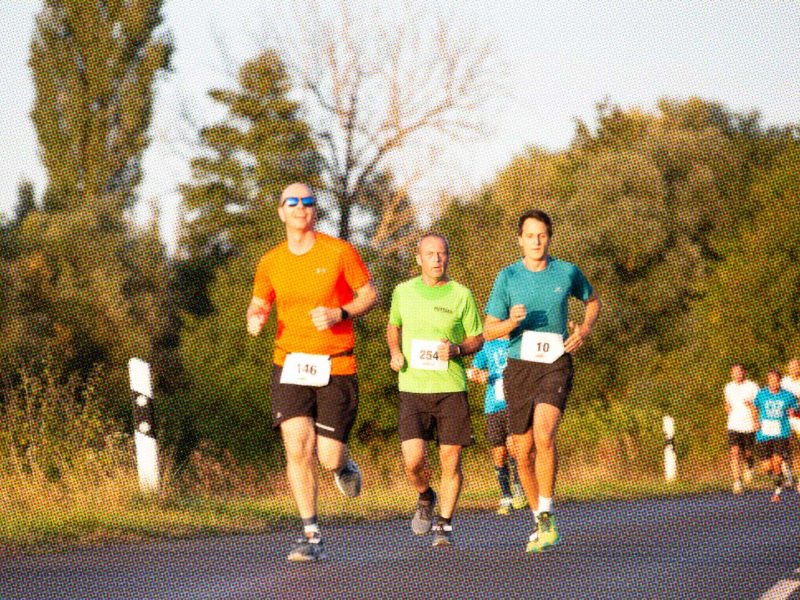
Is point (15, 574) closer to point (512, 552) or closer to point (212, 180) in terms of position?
point (512, 552)

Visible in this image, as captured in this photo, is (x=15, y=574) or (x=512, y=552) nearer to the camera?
(x=15, y=574)

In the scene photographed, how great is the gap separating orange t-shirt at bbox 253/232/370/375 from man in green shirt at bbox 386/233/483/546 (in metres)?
1.22

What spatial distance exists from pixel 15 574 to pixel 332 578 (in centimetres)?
169

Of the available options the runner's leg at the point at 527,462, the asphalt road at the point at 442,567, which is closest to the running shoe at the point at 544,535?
the asphalt road at the point at 442,567

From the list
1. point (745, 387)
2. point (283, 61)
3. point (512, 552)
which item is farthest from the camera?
point (283, 61)

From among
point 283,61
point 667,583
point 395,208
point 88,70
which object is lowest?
point 667,583

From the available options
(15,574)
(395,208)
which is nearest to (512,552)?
(15,574)

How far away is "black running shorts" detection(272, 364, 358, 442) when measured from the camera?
9.91 metres

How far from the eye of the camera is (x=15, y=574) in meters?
8.77

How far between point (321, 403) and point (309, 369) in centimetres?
25

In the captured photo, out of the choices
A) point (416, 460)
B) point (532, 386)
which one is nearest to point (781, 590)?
point (532, 386)

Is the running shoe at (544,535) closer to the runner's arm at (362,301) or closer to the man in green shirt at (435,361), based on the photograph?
the man in green shirt at (435,361)

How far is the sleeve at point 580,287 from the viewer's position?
1094 cm

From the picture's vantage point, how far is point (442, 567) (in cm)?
909
